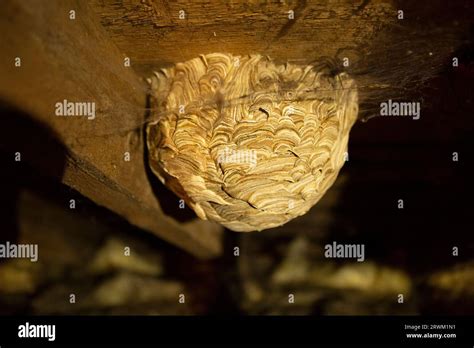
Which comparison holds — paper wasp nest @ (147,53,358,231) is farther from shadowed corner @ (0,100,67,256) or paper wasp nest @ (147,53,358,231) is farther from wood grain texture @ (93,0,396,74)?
shadowed corner @ (0,100,67,256)

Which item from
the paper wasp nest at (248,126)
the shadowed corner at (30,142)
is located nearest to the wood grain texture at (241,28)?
the paper wasp nest at (248,126)

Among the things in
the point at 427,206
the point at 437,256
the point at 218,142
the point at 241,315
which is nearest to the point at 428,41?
the point at 218,142

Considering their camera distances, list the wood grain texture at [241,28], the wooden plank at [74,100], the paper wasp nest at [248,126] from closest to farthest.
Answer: the wooden plank at [74,100], the wood grain texture at [241,28], the paper wasp nest at [248,126]

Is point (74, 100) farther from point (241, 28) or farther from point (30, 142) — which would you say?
point (241, 28)

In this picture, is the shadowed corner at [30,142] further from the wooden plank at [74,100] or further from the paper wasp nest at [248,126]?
the paper wasp nest at [248,126]

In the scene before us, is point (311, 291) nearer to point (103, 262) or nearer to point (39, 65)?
point (103, 262)

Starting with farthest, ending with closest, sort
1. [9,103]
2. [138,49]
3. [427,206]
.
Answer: [427,206], [138,49], [9,103]

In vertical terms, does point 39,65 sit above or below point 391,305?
above

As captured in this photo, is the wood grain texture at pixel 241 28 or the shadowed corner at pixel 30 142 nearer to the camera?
the shadowed corner at pixel 30 142
